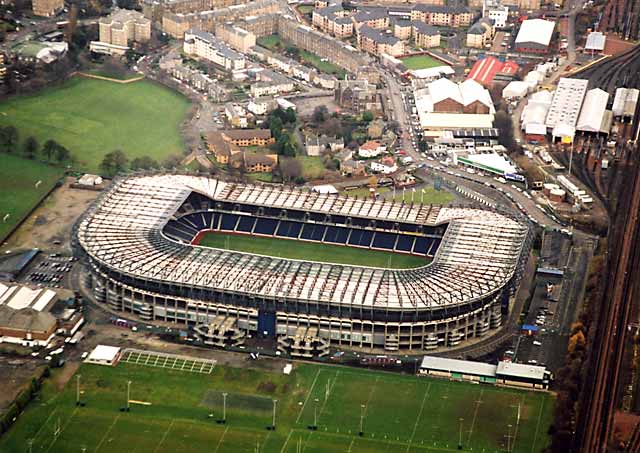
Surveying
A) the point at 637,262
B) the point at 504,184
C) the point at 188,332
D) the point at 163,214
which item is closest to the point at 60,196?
the point at 163,214

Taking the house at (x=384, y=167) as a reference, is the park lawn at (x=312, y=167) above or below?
below

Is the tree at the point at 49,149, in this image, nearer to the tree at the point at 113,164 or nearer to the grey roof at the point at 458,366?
the tree at the point at 113,164

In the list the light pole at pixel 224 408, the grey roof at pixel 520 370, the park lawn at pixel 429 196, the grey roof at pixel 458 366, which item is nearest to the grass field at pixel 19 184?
the park lawn at pixel 429 196

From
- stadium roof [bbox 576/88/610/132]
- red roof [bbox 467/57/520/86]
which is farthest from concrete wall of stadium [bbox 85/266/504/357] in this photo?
red roof [bbox 467/57/520/86]

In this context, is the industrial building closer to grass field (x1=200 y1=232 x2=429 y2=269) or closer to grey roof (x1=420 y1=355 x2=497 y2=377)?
grey roof (x1=420 y1=355 x2=497 y2=377)

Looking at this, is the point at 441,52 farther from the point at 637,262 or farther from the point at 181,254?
the point at 181,254

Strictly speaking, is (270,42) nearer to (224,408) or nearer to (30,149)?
(30,149)
